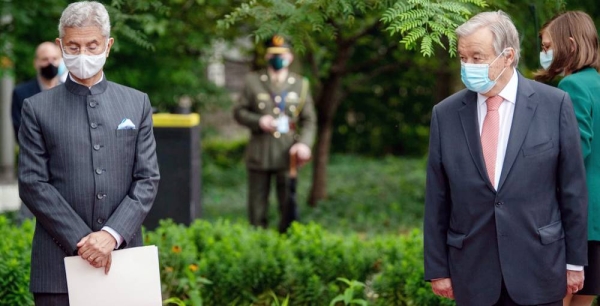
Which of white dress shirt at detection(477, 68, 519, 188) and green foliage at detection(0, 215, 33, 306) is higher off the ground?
white dress shirt at detection(477, 68, 519, 188)

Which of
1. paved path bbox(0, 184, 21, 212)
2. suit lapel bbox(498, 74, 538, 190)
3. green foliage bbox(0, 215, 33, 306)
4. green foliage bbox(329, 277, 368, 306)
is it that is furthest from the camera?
paved path bbox(0, 184, 21, 212)

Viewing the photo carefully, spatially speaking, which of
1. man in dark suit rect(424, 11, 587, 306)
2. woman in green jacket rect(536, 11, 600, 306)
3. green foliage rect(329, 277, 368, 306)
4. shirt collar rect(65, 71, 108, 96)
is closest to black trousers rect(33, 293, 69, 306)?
shirt collar rect(65, 71, 108, 96)

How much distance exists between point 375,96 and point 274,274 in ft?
44.7

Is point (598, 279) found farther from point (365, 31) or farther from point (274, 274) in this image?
point (365, 31)

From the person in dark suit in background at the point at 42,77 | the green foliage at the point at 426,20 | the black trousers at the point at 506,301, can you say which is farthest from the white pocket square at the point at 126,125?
the person in dark suit in background at the point at 42,77

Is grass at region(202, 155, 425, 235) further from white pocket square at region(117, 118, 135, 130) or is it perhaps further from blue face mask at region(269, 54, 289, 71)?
white pocket square at region(117, 118, 135, 130)

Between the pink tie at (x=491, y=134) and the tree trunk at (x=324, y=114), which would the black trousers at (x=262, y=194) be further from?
the pink tie at (x=491, y=134)

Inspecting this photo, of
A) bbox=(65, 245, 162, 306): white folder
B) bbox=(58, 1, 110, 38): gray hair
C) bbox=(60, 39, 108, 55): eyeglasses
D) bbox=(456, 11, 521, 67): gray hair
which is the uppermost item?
bbox=(58, 1, 110, 38): gray hair

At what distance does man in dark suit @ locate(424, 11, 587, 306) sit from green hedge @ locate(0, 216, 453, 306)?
1767mm

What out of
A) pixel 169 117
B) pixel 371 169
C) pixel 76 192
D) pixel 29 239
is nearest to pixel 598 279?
pixel 76 192

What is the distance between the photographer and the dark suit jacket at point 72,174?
4.20m

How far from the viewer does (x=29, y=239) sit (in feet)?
22.0

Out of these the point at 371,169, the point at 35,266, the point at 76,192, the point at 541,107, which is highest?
the point at 541,107

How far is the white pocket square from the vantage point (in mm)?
4348
